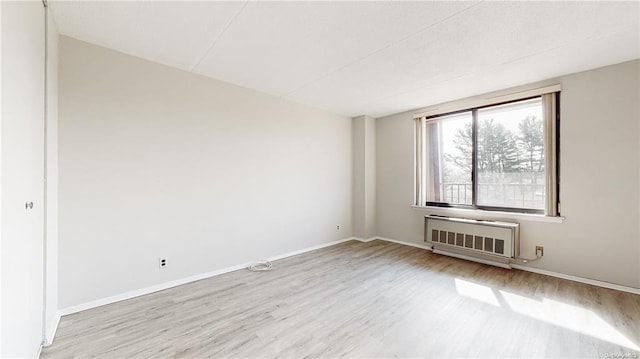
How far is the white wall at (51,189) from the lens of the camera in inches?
75.6

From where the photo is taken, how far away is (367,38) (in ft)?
7.76

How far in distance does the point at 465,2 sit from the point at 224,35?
1984 millimetres

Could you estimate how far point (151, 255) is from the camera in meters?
2.78

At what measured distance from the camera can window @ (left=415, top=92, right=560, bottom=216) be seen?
3.36 metres

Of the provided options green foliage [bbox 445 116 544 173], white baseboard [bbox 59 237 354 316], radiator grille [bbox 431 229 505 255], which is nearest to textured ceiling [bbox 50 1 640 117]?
green foliage [bbox 445 116 544 173]

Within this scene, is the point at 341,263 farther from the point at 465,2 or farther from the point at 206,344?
the point at 465,2

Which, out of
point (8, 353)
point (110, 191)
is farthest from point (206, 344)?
point (110, 191)

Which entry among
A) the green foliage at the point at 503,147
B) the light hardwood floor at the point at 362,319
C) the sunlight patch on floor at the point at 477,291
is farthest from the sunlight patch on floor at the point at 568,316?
the green foliage at the point at 503,147

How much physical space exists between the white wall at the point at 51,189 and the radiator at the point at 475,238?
4525 millimetres

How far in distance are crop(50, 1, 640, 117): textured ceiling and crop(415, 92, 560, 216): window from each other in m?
0.54

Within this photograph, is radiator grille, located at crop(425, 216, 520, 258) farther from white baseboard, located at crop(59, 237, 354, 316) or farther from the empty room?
white baseboard, located at crop(59, 237, 354, 316)

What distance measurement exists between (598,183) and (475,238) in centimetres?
148

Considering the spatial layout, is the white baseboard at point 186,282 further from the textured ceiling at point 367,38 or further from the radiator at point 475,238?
the textured ceiling at point 367,38

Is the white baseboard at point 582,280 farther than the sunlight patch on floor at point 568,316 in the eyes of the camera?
Yes
